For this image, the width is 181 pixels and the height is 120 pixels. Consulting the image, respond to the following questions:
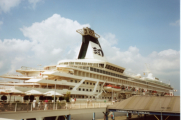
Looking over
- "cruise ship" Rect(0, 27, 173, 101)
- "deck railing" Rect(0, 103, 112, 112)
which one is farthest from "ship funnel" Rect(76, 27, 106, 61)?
"deck railing" Rect(0, 103, 112, 112)

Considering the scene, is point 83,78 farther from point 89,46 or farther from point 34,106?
point 34,106

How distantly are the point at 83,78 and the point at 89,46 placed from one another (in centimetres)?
1510

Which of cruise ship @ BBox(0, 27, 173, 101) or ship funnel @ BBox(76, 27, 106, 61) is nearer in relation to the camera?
cruise ship @ BBox(0, 27, 173, 101)

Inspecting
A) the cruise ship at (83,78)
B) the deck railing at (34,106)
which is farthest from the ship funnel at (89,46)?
the deck railing at (34,106)

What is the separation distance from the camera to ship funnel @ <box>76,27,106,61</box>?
4476 cm

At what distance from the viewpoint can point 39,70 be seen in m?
31.3

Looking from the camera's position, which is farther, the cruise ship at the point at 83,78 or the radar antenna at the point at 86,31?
the radar antenna at the point at 86,31

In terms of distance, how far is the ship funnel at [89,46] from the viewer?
Answer: 147 feet

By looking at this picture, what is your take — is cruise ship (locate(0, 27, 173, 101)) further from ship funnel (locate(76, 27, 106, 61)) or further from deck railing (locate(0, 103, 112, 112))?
deck railing (locate(0, 103, 112, 112))

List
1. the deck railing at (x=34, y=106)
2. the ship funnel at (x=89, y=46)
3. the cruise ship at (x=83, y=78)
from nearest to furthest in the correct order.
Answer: the deck railing at (x=34, y=106) → the cruise ship at (x=83, y=78) → the ship funnel at (x=89, y=46)

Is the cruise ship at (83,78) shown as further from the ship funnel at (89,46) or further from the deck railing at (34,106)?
the deck railing at (34,106)

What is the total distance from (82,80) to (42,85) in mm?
7594

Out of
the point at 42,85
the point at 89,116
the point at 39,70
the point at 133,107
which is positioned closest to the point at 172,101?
the point at 133,107

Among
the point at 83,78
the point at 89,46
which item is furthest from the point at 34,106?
the point at 89,46
